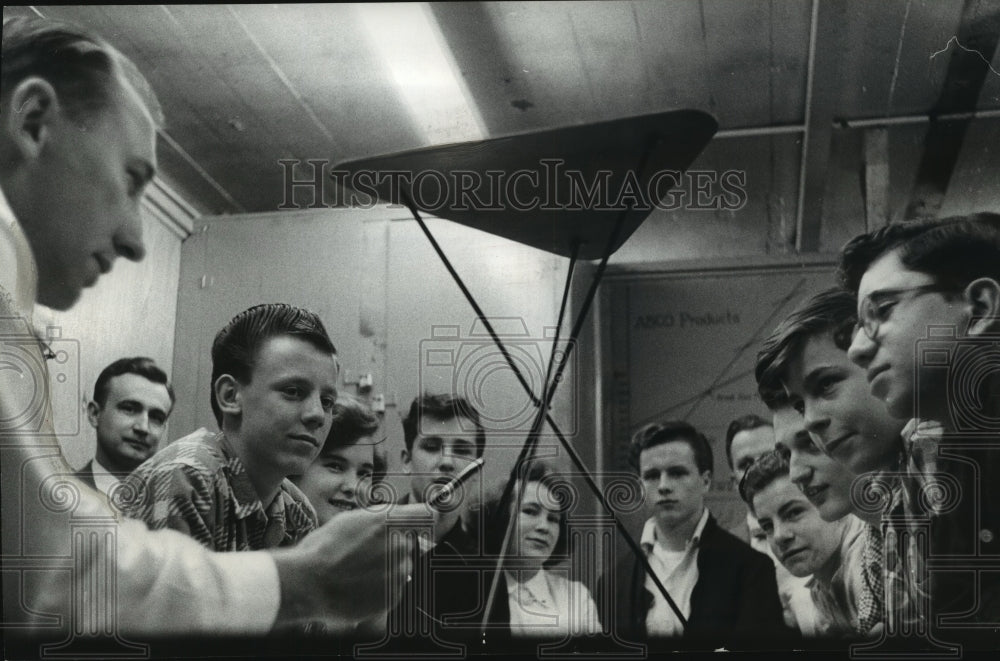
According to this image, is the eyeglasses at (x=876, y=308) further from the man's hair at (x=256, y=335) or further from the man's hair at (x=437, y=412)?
the man's hair at (x=256, y=335)

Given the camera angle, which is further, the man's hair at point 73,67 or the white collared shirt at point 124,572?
the man's hair at point 73,67

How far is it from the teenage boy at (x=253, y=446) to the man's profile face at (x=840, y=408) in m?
1.06

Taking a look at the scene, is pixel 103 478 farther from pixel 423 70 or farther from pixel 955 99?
pixel 955 99

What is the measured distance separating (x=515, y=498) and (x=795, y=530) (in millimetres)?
625

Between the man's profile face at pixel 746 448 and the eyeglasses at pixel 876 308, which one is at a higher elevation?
the eyeglasses at pixel 876 308

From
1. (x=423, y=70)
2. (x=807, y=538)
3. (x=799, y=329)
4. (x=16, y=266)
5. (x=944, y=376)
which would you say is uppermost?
(x=423, y=70)

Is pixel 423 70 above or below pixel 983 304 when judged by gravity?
above

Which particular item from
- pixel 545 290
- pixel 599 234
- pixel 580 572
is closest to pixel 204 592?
pixel 580 572

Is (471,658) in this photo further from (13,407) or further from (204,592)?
(13,407)

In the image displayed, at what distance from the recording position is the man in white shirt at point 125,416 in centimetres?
261

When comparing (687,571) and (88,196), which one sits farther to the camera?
(88,196)

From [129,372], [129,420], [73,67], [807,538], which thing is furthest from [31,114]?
[807,538]

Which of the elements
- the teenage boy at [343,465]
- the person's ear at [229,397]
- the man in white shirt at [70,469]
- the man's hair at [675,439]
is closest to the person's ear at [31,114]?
the man in white shirt at [70,469]

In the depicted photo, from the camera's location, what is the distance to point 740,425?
258 cm
